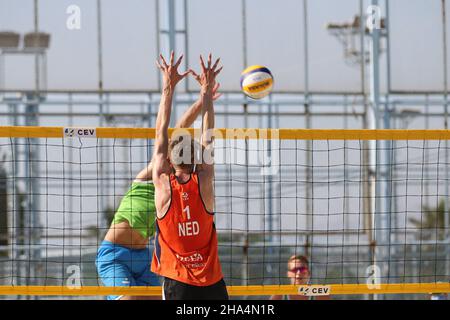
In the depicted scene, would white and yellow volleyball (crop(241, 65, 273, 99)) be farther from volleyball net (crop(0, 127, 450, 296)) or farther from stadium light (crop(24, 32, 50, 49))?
stadium light (crop(24, 32, 50, 49))

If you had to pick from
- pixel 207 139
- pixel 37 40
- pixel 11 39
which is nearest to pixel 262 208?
pixel 37 40

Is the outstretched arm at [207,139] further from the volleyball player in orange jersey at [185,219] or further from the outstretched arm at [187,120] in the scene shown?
the outstretched arm at [187,120]

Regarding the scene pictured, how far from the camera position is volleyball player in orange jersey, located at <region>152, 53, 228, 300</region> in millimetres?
5953

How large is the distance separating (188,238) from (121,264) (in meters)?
1.31

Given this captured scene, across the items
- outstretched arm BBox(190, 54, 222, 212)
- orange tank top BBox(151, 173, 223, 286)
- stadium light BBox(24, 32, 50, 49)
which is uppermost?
stadium light BBox(24, 32, 50, 49)

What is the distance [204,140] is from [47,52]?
671 cm

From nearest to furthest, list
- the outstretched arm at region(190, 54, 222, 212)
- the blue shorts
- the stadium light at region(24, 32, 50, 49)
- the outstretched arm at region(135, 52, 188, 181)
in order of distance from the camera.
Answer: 1. the outstretched arm at region(190, 54, 222, 212)
2. the outstretched arm at region(135, 52, 188, 181)
3. the blue shorts
4. the stadium light at region(24, 32, 50, 49)

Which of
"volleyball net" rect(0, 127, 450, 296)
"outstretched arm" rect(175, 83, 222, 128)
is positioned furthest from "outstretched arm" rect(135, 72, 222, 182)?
"volleyball net" rect(0, 127, 450, 296)

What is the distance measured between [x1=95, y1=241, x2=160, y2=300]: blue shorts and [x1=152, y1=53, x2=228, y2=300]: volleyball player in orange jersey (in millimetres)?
1104

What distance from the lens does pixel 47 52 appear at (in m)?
12.2

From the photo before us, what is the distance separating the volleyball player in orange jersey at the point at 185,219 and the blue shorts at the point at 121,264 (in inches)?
43.5

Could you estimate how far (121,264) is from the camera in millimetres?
7133
